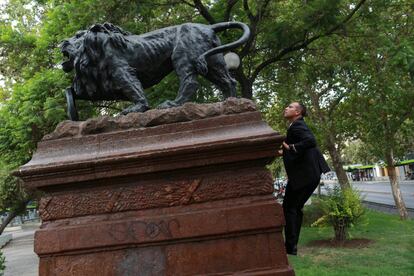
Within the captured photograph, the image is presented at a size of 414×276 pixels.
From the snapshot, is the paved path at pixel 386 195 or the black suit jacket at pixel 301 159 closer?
the black suit jacket at pixel 301 159

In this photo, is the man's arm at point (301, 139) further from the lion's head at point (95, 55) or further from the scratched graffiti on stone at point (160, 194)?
the lion's head at point (95, 55)

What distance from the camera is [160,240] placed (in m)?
3.44

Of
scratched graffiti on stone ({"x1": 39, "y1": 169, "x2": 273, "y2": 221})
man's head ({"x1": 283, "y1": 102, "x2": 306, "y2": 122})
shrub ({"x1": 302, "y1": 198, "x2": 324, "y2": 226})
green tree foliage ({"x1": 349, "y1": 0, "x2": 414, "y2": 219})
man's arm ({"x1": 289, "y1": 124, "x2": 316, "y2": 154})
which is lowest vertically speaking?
shrub ({"x1": 302, "y1": 198, "x2": 324, "y2": 226})

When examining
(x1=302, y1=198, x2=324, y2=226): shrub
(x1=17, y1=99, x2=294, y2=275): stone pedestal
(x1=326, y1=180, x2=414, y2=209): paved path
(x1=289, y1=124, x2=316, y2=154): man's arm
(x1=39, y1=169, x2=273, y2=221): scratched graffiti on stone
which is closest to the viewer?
(x1=17, y1=99, x2=294, y2=275): stone pedestal

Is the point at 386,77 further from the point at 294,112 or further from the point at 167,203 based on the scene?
the point at 167,203

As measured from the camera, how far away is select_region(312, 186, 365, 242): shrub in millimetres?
11695

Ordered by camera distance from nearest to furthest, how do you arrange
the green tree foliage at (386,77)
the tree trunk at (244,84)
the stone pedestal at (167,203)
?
Result: the stone pedestal at (167,203) → the green tree foliage at (386,77) → the tree trunk at (244,84)

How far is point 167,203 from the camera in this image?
3.54 metres

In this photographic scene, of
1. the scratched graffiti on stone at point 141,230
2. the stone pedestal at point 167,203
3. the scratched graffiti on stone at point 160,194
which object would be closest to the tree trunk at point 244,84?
the stone pedestal at point 167,203

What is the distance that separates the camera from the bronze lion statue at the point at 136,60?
416 cm

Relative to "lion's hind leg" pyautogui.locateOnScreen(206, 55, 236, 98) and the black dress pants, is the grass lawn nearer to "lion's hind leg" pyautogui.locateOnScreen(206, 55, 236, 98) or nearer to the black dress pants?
the black dress pants

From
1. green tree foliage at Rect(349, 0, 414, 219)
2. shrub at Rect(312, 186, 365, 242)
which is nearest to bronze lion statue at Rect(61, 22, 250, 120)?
green tree foliage at Rect(349, 0, 414, 219)

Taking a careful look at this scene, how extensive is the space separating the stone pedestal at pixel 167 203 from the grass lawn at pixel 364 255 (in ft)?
18.2

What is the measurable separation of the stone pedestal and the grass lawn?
5.54m
